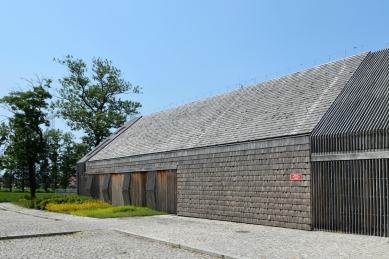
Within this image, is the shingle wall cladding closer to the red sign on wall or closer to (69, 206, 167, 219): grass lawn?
the red sign on wall

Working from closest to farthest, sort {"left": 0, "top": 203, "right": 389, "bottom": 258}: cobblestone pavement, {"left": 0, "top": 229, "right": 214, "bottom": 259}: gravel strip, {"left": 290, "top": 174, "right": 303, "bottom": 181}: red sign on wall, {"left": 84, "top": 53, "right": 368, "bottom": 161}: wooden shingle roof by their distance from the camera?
{"left": 0, "top": 203, "right": 389, "bottom": 258}: cobblestone pavement, {"left": 0, "top": 229, "right": 214, "bottom": 259}: gravel strip, {"left": 290, "top": 174, "right": 303, "bottom": 181}: red sign on wall, {"left": 84, "top": 53, "right": 368, "bottom": 161}: wooden shingle roof

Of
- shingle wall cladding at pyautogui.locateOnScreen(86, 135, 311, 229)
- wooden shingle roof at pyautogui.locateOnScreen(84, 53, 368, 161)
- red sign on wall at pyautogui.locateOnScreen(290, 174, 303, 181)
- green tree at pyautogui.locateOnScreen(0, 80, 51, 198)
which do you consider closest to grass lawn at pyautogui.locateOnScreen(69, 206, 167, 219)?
shingle wall cladding at pyautogui.locateOnScreen(86, 135, 311, 229)

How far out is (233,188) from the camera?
19.6 metres

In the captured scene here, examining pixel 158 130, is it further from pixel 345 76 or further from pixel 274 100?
pixel 345 76

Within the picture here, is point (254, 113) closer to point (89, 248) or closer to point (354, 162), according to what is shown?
point (354, 162)

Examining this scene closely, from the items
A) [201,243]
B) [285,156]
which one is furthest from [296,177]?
[201,243]

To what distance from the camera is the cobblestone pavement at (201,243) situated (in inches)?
427

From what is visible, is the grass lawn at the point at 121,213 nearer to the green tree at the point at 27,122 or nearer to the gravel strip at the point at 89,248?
the gravel strip at the point at 89,248

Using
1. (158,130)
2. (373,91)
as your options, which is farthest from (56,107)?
(373,91)

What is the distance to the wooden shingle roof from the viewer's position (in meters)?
18.2

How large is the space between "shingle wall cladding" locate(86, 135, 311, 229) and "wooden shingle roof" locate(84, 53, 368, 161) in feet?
1.68

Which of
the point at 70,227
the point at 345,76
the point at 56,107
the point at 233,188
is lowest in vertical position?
the point at 70,227

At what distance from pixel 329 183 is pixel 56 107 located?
143ft

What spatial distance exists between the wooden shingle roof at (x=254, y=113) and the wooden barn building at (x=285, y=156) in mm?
70
